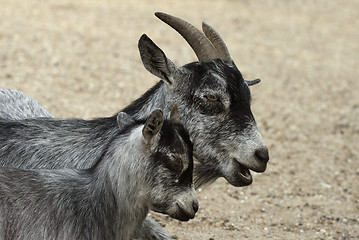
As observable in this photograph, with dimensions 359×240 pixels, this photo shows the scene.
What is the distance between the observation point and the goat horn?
666cm

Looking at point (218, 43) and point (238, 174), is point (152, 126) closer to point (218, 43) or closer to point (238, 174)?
point (238, 174)

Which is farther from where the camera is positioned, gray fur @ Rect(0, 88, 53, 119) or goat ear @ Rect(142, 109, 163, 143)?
gray fur @ Rect(0, 88, 53, 119)

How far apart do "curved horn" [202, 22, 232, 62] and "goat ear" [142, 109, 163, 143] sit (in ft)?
5.26

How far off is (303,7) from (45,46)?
10.9 m

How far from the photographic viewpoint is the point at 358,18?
2217cm

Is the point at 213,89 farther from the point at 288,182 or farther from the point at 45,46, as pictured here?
the point at 45,46

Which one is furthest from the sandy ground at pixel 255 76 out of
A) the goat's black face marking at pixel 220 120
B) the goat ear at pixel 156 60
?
the goat ear at pixel 156 60

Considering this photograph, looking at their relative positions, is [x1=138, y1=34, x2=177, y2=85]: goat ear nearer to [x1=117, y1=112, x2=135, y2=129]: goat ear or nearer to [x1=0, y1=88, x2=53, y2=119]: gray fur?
[x1=117, y1=112, x2=135, y2=129]: goat ear

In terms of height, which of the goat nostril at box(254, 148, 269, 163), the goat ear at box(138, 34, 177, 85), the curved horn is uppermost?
the goat ear at box(138, 34, 177, 85)

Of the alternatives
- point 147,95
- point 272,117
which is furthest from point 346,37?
point 147,95

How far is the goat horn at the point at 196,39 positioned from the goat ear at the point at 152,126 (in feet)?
4.80

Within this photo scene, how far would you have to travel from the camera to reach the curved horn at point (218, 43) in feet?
22.4

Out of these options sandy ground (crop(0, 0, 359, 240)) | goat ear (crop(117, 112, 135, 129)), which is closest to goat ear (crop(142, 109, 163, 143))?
goat ear (crop(117, 112, 135, 129))

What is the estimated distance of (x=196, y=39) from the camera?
6.68 metres
